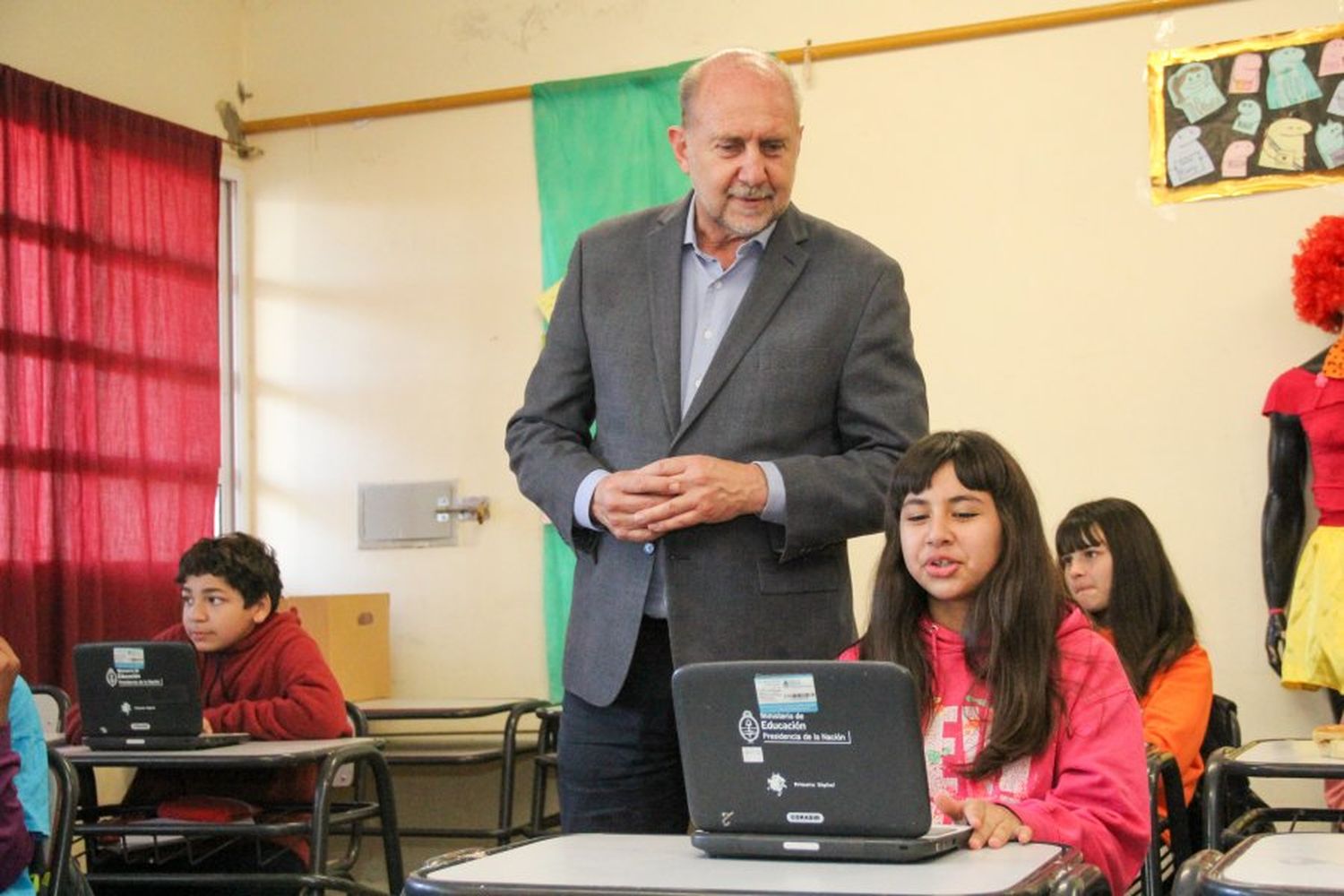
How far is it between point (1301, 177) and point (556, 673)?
2.66 metres

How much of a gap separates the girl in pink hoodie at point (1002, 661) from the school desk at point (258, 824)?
156 centimetres

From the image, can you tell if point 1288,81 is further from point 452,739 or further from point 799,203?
point 452,739

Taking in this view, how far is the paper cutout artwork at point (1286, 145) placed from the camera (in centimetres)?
447

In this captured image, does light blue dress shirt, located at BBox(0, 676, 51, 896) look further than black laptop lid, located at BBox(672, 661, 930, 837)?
Yes

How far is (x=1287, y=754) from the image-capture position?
9.55ft

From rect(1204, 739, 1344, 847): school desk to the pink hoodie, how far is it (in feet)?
2.68

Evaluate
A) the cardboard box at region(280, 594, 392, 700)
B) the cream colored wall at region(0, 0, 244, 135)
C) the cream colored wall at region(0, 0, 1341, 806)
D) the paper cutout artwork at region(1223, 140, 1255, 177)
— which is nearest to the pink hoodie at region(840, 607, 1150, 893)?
the cream colored wall at region(0, 0, 1341, 806)

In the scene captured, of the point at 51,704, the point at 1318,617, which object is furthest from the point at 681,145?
the point at 51,704

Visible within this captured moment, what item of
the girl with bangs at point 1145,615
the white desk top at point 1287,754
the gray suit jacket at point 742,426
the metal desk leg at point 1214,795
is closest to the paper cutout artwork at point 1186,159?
the girl with bangs at point 1145,615

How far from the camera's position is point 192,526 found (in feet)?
17.7

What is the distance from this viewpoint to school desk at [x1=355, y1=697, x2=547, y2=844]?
15.9 ft

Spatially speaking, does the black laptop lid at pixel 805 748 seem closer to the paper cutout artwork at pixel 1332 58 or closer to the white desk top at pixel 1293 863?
the white desk top at pixel 1293 863

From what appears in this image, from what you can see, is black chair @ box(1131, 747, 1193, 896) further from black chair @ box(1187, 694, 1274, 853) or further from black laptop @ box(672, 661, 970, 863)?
black laptop @ box(672, 661, 970, 863)

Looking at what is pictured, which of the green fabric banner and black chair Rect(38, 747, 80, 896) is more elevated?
the green fabric banner
